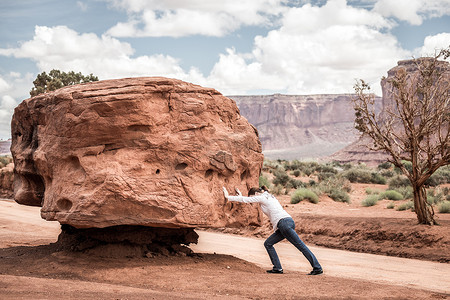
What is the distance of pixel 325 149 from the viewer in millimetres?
114875

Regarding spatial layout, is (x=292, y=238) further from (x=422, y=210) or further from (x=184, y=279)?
(x=422, y=210)

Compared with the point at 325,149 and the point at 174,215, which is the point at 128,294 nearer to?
the point at 174,215

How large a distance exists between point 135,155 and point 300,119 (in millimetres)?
123135

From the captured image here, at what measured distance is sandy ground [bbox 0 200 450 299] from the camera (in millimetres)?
6868

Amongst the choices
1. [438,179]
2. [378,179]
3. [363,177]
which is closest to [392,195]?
[438,179]

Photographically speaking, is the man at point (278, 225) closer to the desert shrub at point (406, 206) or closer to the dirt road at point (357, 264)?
the dirt road at point (357, 264)

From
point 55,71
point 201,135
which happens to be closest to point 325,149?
point 55,71

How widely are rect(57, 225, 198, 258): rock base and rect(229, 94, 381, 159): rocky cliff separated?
113 meters

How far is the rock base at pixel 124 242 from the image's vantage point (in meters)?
9.30

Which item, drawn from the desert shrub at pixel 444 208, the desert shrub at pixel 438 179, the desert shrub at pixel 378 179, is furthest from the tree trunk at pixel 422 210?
the desert shrub at pixel 378 179

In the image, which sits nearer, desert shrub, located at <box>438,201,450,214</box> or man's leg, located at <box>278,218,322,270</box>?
man's leg, located at <box>278,218,322,270</box>

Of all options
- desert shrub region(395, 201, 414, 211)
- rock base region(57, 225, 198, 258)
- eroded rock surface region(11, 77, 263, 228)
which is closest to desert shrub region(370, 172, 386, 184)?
desert shrub region(395, 201, 414, 211)

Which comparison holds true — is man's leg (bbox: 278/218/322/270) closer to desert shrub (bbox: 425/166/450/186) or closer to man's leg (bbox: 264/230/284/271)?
man's leg (bbox: 264/230/284/271)

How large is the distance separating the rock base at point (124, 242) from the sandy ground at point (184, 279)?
0.19m
